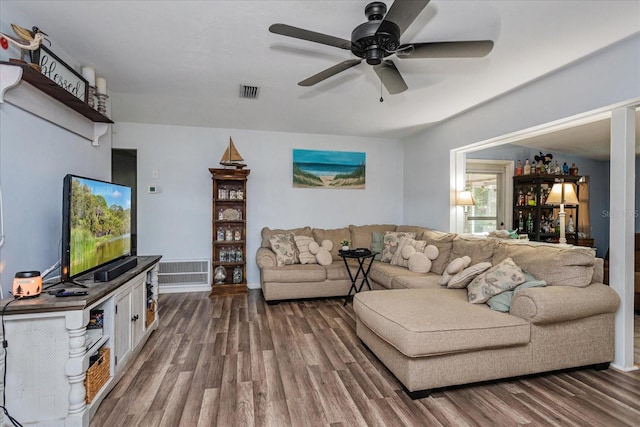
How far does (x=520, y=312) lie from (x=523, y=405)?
0.60 meters

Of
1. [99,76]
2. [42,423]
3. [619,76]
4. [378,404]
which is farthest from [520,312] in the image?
[99,76]

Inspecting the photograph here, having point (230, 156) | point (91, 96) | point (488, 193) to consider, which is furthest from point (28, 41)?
point (488, 193)

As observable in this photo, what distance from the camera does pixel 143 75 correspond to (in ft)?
9.69

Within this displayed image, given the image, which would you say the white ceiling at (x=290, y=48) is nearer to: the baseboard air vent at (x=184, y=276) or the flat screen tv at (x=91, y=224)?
the flat screen tv at (x=91, y=224)

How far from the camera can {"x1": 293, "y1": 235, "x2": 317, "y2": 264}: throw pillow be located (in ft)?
15.0

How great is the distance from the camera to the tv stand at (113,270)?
2148mm

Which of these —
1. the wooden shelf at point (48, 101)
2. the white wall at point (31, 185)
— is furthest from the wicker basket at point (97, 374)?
the wooden shelf at point (48, 101)

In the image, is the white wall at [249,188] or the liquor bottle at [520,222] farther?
the white wall at [249,188]

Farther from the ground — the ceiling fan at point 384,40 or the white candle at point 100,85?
the white candle at point 100,85

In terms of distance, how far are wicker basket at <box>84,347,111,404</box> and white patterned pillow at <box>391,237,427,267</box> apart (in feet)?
10.7

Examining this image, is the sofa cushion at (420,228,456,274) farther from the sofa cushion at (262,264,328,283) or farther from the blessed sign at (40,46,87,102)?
the blessed sign at (40,46,87,102)

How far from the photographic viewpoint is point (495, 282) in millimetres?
2580

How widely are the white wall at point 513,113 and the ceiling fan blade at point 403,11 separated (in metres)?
1.90

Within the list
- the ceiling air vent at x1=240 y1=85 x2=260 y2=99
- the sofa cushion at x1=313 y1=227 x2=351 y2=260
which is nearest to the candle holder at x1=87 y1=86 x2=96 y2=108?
the ceiling air vent at x1=240 y1=85 x2=260 y2=99
